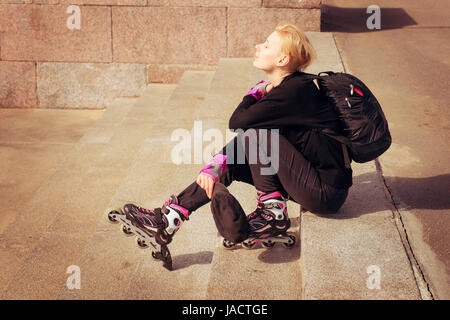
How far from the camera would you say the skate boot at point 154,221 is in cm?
329

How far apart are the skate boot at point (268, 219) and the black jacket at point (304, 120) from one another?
11.6 inches

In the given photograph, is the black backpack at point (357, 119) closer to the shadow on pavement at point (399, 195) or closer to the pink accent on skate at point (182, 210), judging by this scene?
the shadow on pavement at point (399, 195)

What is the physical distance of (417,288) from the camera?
268 cm

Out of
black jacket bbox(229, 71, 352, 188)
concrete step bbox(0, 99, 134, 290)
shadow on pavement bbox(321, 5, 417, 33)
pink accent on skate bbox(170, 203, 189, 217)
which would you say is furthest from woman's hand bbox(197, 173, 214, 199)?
shadow on pavement bbox(321, 5, 417, 33)

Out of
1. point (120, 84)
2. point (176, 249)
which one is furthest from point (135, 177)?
point (120, 84)

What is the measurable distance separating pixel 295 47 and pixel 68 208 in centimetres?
273

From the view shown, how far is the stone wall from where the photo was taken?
25.5 feet

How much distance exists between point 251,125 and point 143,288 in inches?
47.2

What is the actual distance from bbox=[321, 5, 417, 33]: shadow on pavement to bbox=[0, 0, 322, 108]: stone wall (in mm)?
868

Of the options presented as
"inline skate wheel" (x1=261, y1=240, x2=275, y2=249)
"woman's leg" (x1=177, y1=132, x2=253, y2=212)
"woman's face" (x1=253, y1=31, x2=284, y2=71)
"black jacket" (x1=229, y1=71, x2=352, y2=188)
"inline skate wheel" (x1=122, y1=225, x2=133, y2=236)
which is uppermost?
"woman's face" (x1=253, y1=31, x2=284, y2=71)

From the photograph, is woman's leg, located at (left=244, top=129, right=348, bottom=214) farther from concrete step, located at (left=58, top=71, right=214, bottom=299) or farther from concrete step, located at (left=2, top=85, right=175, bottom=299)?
concrete step, located at (left=2, top=85, right=175, bottom=299)

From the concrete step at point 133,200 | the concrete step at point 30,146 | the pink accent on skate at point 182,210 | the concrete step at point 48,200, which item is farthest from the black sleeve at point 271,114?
the concrete step at point 30,146

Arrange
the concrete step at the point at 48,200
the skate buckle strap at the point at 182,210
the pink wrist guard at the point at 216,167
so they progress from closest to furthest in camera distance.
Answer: the pink wrist guard at the point at 216,167 → the skate buckle strap at the point at 182,210 → the concrete step at the point at 48,200

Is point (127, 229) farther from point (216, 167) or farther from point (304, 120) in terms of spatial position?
point (304, 120)
